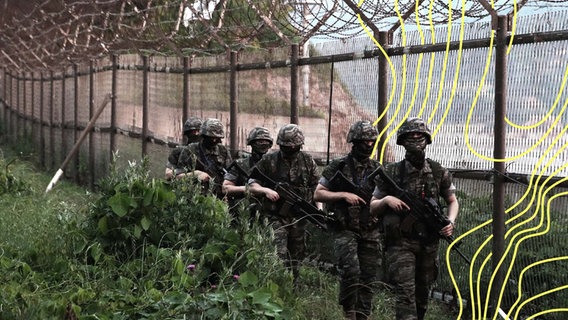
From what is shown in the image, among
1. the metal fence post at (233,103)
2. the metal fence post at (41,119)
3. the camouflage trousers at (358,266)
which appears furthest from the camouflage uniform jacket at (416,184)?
the metal fence post at (41,119)

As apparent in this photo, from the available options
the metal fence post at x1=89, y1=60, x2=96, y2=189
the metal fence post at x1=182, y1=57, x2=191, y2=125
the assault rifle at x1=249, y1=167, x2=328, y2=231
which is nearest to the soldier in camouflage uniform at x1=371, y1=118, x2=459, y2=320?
the assault rifle at x1=249, y1=167, x2=328, y2=231

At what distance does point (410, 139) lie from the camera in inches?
267

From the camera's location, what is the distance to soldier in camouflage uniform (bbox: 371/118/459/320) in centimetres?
670

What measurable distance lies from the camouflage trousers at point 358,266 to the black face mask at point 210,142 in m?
2.35

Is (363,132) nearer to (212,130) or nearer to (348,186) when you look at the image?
(348,186)

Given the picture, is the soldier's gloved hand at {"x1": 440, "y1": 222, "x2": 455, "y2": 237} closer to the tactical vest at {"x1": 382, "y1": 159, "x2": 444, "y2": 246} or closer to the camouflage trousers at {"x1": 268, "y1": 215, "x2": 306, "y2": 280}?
the tactical vest at {"x1": 382, "y1": 159, "x2": 444, "y2": 246}

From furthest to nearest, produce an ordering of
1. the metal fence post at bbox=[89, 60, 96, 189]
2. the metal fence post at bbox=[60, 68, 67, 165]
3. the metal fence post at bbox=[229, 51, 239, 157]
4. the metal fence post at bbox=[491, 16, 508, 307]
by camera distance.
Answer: the metal fence post at bbox=[60, 68, 67, 165]
the metal fence post at bbox=[89, 60, 96, 189]
the metal fence post at bbox=[229, 51, 239, 157]
the metal fence post at bbox=[491, 16, 508, 307]

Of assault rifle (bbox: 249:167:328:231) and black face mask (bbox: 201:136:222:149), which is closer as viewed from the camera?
assault rifle (bbox: 249:167:328:231)

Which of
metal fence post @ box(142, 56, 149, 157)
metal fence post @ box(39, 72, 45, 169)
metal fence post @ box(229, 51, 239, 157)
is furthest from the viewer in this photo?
metal fence post @ box(39, 72, 45, 169)

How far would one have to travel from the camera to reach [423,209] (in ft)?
21.7

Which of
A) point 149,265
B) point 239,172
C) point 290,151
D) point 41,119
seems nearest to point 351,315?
point 290,151

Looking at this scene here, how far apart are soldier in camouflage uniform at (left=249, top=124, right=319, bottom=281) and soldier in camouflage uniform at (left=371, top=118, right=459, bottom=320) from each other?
1.20m

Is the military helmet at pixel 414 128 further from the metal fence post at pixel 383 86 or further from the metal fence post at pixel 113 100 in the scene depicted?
the metal fence post at pixel 113 100

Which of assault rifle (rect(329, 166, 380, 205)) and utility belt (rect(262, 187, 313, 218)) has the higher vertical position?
assault rifle (rect(329, 166, 380, 205))
